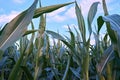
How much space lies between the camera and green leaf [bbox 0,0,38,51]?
0.80 metres

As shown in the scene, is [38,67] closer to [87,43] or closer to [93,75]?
[87,43]

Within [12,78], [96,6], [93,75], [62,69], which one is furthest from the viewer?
[62,69]

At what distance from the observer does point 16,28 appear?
2.75 feet

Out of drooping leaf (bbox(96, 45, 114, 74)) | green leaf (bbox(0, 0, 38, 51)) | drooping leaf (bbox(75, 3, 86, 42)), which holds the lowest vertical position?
drooping leaf (bbox(96, 45, 114, 74))

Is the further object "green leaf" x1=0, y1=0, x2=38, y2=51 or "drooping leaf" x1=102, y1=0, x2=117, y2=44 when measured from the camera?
"drooping leaf" x1=102, y1=0, x2=117, y2=44

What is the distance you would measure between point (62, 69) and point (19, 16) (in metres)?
1.26

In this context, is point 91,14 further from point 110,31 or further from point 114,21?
point 114,21

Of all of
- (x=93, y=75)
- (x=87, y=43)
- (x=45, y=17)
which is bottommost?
(x=93, y=75)

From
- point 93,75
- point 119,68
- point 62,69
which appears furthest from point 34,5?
point 62,69

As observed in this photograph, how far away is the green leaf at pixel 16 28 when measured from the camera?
80 cm

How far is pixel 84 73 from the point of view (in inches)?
45.1

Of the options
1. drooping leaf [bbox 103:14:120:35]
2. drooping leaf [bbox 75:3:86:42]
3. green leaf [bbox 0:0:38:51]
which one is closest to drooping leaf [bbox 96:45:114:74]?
drooping leaf [bbox 75:3:86:42]

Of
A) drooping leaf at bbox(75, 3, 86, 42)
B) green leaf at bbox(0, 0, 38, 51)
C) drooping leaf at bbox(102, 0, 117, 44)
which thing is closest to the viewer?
green leaf at bbox(0, 0, 38, 51)

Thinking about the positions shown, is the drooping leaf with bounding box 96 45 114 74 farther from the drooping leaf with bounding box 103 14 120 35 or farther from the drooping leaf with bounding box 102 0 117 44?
the drooping leaf with bounding box 103 14 120 35
